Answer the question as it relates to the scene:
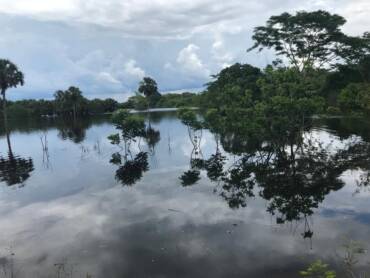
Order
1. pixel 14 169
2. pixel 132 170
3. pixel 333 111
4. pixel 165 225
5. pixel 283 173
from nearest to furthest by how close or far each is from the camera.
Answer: pixel 165 225, pixel 283 173, pixel 132 170, pixel 14 169, pixel 333 111

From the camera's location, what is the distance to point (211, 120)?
3816 centimetres

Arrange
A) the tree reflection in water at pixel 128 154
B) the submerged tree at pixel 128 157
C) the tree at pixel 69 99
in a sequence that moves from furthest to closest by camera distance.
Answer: the tree at pixel 69 99 < the tree reflection in water at pixel 128 154 < the submerged tree at pixel 128 157

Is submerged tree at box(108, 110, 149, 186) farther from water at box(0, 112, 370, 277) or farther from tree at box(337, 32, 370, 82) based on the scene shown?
tree at box(337, 32, 370, 82)

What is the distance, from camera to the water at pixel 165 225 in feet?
39.9

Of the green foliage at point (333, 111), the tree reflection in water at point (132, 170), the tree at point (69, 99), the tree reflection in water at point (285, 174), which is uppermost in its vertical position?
the tree at point (69, 99)

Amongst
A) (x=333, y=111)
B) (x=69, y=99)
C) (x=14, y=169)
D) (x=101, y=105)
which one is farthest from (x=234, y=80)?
(x=101, y=105)

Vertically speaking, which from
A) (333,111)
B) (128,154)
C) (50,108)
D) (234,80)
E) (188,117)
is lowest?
(128,154)

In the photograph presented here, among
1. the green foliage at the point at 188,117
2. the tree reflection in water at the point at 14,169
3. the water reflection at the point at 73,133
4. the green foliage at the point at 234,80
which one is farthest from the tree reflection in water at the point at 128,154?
the green foliage at the point at 234,80

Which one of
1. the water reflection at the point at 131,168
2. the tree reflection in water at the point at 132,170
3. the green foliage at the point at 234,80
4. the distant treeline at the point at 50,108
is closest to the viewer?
the tree reflection in water at the point at 132,170

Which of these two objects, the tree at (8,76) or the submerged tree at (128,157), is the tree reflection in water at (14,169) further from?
the tree at (8,76)

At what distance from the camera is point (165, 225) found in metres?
16.1

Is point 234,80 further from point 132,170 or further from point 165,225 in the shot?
point 165,225

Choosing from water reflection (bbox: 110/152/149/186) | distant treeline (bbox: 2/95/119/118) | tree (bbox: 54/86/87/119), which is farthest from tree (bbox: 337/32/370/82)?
distant treeline (bbox: 2/95/119/118)

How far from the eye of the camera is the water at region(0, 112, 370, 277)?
12164mm
